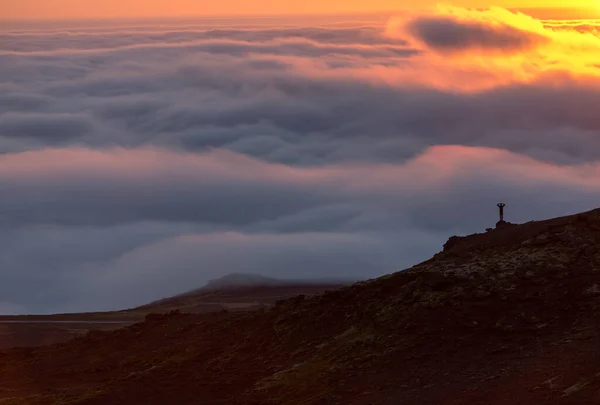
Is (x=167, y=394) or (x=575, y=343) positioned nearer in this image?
(x=575, y=343)

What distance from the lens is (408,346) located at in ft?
71.0

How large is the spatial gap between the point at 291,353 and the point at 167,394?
2892mm

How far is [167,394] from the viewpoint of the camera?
75.0 ft

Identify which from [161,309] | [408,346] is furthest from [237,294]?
[408,346]

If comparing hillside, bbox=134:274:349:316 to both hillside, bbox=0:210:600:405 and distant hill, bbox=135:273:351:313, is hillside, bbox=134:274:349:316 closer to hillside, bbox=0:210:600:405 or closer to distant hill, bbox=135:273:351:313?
distant hill, bbox=135:273:351:313

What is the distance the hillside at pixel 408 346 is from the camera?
19.7m

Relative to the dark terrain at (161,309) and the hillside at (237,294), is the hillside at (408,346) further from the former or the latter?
the hillside at (237,294)

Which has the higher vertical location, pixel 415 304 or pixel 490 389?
pixel 415 304

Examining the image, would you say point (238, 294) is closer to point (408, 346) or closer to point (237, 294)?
point (237, 294)

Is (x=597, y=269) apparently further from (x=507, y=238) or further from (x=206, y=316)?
(x=206, y=316)

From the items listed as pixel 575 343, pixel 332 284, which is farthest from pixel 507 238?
pixel 332 284

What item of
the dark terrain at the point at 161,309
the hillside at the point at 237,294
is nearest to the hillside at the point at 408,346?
the dark terrain at the point at 161,309

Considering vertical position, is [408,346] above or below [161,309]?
below

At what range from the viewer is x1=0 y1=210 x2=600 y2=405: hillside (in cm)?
1967
